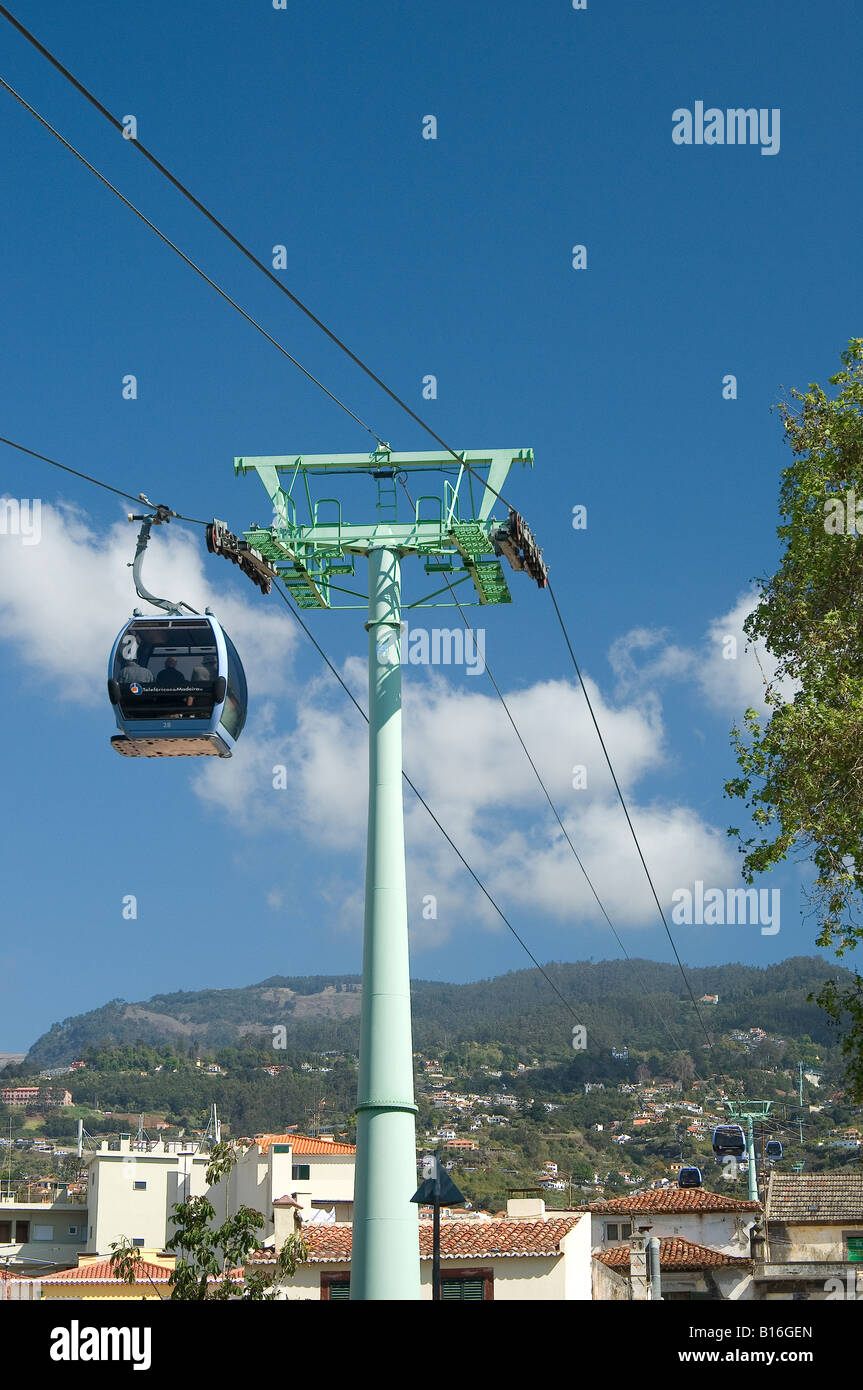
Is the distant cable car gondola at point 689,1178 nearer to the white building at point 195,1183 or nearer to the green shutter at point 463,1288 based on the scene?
the white building at point 195,1183

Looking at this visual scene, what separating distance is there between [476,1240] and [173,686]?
22.3 metres

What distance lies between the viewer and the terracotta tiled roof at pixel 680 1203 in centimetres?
5381

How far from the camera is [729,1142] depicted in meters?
55.5

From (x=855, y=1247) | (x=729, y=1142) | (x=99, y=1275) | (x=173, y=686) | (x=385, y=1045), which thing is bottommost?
(x=99, y=1275)

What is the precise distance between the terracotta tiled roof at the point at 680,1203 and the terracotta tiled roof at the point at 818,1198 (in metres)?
3.31

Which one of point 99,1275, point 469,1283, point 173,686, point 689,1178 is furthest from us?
point 689,1178

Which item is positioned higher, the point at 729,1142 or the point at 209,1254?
the point at 729,1142

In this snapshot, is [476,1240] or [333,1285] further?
[476,1240]

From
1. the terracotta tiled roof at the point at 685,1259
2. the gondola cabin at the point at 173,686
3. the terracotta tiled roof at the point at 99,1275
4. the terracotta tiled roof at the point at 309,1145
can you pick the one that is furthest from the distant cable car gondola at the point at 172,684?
the terracotta tiled roof at the point at 309,1145

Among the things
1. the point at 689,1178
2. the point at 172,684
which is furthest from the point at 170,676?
the point at 689,1178

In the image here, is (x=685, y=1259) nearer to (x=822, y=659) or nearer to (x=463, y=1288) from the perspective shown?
(x=463, y=1288)

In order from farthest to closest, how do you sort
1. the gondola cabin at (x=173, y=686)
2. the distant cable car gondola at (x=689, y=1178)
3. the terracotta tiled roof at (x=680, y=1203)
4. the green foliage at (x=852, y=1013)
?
the distant cable car gondola at (x=689, y=1178), the terracotta tiled roof at (x=680, y=1203), the gondola cabin at (x=173, y=686), the green foliage at (x=852, y=1013)
